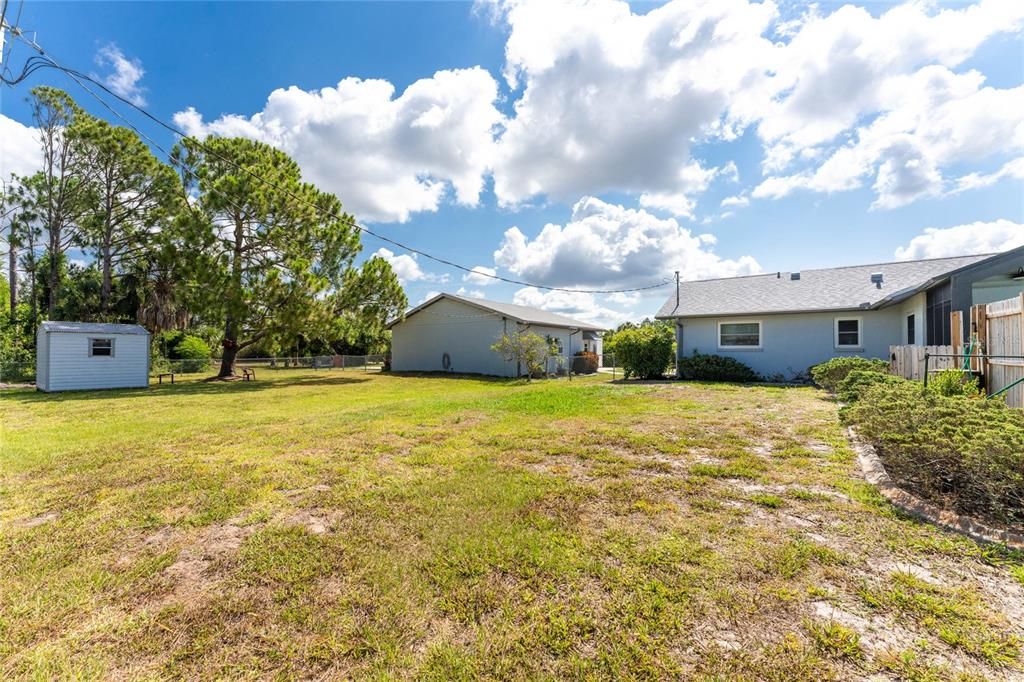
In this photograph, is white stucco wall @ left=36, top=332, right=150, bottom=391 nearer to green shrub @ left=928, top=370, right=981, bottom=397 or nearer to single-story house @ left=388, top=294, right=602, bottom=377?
single-story house @ left=388, top=294, right=602, bottom=377

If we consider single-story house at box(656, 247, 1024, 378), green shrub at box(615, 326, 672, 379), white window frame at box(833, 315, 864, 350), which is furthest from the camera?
green shrub at box(615, 326, 672, 379)

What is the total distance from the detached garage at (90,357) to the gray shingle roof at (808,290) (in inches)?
808

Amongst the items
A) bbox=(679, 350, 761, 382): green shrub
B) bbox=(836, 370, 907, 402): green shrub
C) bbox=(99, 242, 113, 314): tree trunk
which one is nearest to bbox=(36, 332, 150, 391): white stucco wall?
bbox=(99, 242, 113, 314): tree trunk

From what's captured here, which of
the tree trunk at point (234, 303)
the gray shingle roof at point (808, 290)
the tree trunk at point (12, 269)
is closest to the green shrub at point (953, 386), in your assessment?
the gray shingle roof at point (808, 290)

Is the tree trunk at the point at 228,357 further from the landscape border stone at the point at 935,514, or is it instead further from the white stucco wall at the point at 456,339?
the landscape border stone at the point at 935,514

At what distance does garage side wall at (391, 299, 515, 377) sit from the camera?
2048 cm

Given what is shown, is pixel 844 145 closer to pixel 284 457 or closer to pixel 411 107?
pixel 411 107

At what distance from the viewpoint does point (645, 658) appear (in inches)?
72.7

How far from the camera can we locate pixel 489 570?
2566 mm

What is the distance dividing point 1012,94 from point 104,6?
16364 mm

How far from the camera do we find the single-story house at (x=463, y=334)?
20.2m

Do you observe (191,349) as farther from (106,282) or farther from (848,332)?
(848,332)

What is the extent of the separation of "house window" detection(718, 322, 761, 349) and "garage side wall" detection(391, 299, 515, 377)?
914cm

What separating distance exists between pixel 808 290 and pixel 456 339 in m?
15.8
